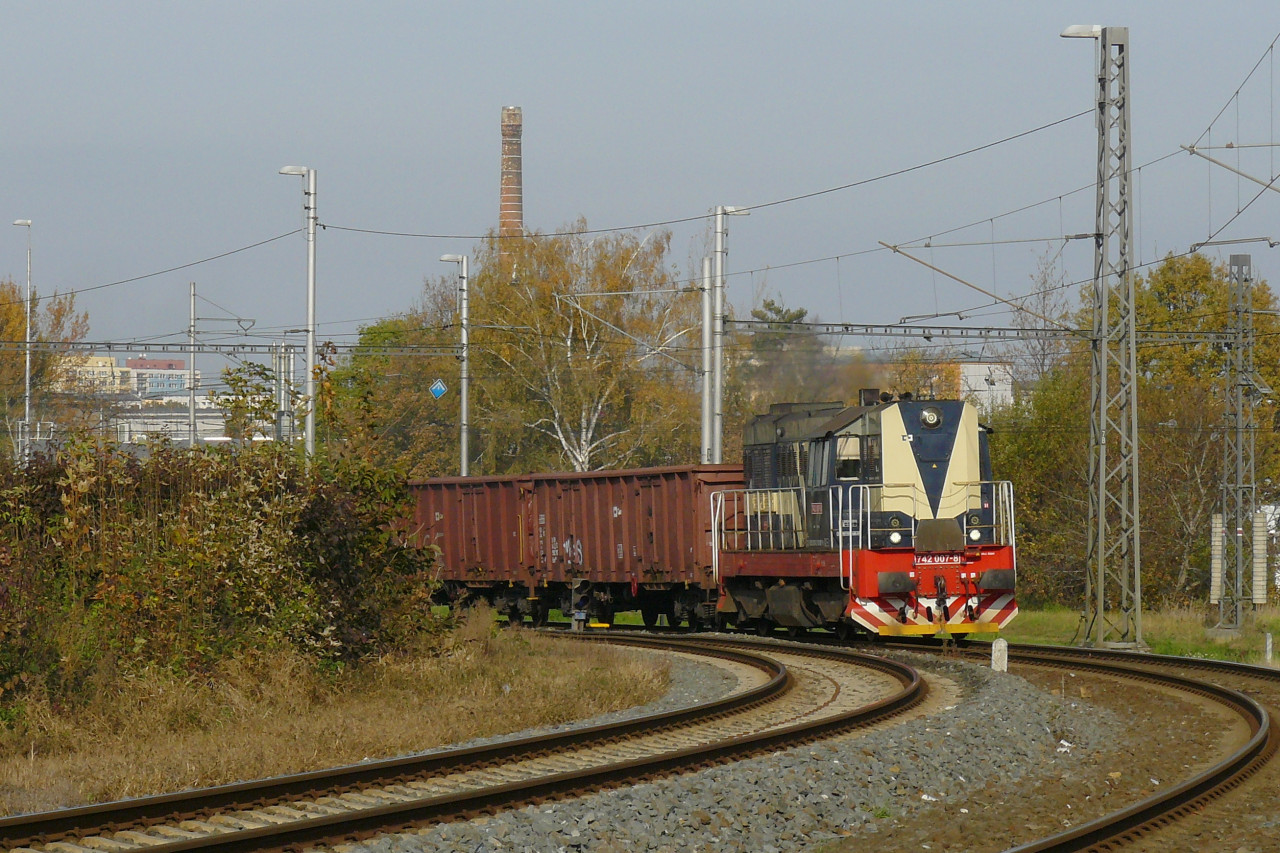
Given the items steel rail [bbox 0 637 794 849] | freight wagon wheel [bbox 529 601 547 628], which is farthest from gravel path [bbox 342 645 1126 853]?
freight wagon wheel [bbox 529 601 547 628]

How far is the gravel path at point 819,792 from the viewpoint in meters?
8.29

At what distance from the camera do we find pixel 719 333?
27.9 metres

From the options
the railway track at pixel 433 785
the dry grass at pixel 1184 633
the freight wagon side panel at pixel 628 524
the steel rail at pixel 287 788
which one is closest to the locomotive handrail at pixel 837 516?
the freight wagon side panel at pixel 628 524

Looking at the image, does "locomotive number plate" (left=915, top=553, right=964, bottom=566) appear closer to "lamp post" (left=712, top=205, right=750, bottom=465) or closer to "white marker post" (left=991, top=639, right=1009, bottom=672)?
"white marker post" (left=991, top=639, right=1009, bottom=672)

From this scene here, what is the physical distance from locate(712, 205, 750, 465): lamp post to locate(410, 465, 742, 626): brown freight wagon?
3.69 metres

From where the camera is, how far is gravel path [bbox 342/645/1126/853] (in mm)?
8289

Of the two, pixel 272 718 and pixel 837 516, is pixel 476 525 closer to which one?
pixel 837 516

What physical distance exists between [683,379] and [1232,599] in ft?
85.5

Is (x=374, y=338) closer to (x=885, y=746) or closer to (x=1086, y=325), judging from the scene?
(x=1086, y=325)

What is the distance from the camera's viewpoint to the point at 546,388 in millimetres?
50844

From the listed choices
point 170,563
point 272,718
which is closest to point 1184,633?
point 272,718

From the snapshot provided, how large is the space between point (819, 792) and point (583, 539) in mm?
15590

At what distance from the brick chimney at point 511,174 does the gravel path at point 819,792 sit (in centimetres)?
5516

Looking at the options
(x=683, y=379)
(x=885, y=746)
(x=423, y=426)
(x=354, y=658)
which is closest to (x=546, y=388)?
(x=683, y=379)
